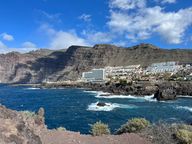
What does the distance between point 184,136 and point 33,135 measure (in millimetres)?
9613

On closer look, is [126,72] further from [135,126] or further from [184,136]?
[184,136]

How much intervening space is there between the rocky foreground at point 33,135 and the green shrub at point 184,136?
1.70 metres

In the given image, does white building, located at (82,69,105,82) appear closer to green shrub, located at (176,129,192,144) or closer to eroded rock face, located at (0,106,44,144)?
green shrub, located at (176,129,192,144)

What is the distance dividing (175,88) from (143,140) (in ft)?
260

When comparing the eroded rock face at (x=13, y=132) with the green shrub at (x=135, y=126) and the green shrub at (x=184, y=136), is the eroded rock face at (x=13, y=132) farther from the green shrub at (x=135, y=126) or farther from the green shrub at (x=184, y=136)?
the green shrub at (x=135, y=126)

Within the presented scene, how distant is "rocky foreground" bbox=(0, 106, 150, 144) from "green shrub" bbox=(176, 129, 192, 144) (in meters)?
1.70

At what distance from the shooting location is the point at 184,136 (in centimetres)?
1809

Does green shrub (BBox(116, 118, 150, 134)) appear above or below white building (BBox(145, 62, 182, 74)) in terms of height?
below

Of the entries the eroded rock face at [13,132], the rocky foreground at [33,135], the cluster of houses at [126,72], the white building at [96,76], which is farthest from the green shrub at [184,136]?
the white building at [96,76]

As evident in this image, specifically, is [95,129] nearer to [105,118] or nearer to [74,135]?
[74,135]

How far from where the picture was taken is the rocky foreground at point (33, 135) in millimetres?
10467

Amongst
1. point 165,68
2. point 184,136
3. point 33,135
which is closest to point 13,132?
point 33,135

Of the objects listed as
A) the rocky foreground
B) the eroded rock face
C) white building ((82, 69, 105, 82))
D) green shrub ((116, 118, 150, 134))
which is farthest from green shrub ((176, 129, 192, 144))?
white building ((82, 69, 105, 82))

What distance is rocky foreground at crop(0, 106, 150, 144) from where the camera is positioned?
1047cm
